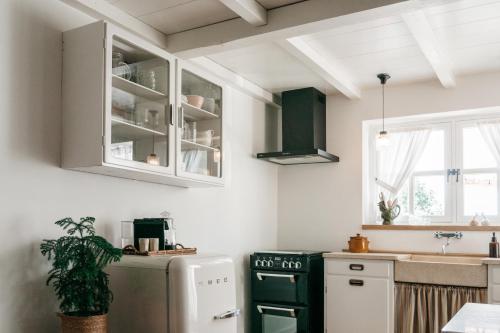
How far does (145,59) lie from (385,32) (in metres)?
1.63

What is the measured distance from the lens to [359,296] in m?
4.38

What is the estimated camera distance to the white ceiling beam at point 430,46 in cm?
327

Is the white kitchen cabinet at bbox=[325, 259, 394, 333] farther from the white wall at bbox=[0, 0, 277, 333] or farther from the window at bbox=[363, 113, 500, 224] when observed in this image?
the white wall at bbox=[0, 0, 277, 333]

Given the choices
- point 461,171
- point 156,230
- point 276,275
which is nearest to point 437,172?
point 461,171

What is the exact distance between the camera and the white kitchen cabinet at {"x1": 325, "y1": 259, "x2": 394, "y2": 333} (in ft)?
14.0

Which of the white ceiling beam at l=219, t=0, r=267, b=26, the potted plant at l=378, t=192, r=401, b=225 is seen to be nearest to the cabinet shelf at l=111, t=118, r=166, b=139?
the white ceiling beam at l=219, t=0, r=267, b=26

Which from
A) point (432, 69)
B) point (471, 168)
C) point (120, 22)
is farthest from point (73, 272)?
point (471, 168)

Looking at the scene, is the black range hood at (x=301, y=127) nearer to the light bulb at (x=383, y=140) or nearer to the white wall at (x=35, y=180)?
the light bulb at (x=383, y=140)

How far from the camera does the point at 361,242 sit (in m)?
4.71

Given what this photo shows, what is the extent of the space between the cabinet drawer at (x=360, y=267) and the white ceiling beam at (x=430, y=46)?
1.58 metres

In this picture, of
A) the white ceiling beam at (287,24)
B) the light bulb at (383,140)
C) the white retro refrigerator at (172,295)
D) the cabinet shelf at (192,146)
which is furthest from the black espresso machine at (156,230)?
the light bulb at (383,140)

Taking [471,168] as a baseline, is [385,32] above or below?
above

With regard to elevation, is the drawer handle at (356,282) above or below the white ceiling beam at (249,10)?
below

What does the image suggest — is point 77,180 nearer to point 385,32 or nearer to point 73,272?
point 73,272
